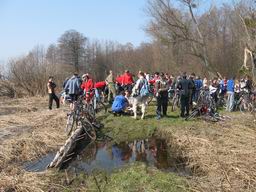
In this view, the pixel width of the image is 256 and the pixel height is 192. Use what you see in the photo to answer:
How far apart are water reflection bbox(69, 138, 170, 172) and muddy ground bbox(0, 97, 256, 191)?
39cm

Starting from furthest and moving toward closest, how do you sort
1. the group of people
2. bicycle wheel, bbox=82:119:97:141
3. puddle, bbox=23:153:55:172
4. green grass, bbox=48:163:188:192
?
the group of people, bicycle wheel, bbox=82:119:97:141, puddle, bbox=23:153:55:172, green grass, bbox=48:163:188:192

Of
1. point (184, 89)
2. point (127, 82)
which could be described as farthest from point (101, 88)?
point (184, 89)

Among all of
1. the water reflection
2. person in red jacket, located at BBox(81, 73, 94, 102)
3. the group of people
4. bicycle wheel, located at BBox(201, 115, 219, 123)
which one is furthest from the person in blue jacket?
bicycle wheel, located at BBox(201, 115, 219, 123)

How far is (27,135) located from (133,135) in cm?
386

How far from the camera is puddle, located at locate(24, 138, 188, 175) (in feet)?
32.6

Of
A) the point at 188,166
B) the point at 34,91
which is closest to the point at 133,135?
the point at 188,166

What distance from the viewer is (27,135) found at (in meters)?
12.6

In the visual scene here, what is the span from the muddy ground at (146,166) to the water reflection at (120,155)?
39 cm

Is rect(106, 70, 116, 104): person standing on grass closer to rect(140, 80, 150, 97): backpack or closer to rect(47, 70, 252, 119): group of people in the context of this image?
rect(47, 70, 252, 119): group of people

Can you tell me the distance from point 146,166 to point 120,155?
96.2 inches

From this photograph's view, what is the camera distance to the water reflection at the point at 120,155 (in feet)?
33.6

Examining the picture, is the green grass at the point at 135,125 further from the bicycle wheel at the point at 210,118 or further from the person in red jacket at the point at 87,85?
the person in red jacket at the point at 87,85

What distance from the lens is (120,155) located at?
11492 millimetres

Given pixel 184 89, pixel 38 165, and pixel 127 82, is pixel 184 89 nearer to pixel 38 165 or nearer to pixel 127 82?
pixel 127 82
